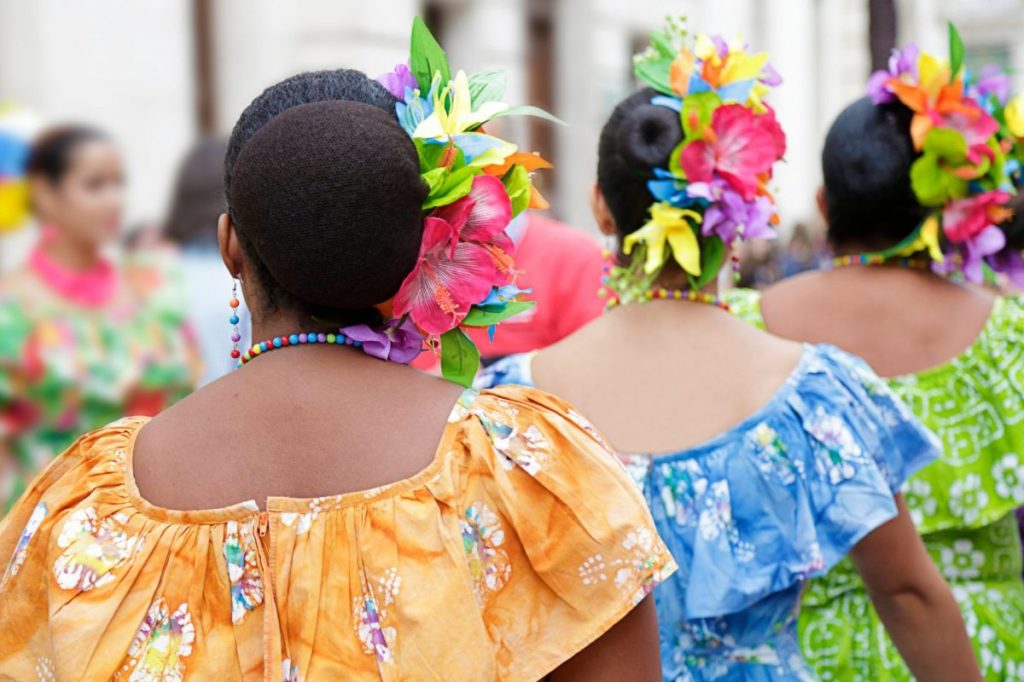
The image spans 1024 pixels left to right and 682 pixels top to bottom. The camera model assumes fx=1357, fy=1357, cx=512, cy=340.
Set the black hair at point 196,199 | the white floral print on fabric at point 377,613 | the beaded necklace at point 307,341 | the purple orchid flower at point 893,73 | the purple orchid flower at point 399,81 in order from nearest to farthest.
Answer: the white floral print on fabric at point 377,613 → the beaded necklace at point 307,341 → the purple orchid flower at point 399,81 → the purple orchid flower at point 893,73 → the black hair at point 196,199

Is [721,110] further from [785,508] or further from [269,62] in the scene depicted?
[269,62]

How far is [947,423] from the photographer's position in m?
3.15

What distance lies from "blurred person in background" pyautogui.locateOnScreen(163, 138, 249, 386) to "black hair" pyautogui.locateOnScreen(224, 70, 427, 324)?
98.5 inches

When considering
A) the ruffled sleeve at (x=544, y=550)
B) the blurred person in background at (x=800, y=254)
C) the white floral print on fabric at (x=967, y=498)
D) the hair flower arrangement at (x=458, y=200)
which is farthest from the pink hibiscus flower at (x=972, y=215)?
the blurred person in background at (x=800, y=254)

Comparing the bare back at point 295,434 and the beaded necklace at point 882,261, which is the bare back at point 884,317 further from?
the bare back at point 295,434

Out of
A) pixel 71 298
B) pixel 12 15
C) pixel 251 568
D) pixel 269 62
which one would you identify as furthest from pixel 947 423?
pixel 269 62

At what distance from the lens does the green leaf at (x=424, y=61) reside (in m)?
1.97

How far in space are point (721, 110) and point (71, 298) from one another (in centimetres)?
253

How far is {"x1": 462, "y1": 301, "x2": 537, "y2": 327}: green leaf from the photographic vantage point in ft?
6.44

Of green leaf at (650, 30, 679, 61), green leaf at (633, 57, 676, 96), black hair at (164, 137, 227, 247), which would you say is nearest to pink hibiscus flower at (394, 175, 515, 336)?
green leaf at (633, 57, 676, 96)

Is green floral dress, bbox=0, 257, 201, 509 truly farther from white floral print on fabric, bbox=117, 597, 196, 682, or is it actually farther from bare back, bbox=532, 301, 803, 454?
white floral print on fabric, bbox=117, 597, 196, 682

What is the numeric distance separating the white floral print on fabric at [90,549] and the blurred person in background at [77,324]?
2531mm

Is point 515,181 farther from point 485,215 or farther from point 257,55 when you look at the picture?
point 257,55

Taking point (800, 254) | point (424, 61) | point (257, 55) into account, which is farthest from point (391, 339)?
point (800, 254)
